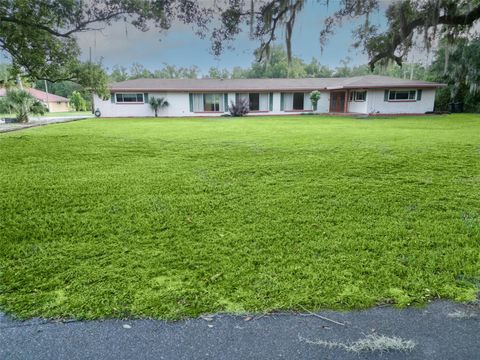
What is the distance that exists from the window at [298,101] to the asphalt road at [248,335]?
897 inches

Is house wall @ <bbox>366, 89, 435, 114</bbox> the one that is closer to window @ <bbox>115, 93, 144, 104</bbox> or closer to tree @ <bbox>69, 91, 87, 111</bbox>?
window @ <bbox>115, 93, 144, 104</bbox>

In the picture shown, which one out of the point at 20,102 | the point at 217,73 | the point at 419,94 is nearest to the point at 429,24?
the point at 419,94

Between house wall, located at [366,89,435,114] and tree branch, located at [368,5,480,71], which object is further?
house wall, located at [366,89,435,114]

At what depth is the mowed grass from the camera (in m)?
2.43

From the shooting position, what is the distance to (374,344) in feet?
6.34

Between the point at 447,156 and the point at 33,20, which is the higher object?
the point at 33,20

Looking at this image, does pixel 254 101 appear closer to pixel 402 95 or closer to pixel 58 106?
pixel 402 95

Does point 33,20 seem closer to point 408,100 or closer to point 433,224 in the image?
point 433,224

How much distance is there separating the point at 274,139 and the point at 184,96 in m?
15.2

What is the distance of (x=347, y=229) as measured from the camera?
3.59m

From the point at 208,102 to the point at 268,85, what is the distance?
452 centimetres

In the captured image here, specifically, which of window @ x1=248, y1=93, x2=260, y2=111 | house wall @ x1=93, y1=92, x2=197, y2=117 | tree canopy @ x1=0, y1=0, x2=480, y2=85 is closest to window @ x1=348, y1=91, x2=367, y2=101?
window @ x1=248, y1=93, x2=260, y2=111

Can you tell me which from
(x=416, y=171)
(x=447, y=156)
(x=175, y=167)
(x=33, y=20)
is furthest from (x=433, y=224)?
(x=33, y=20)

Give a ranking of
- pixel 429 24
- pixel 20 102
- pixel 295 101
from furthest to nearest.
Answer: pixel 295 101, pixel 20 102, pixel 429 24
